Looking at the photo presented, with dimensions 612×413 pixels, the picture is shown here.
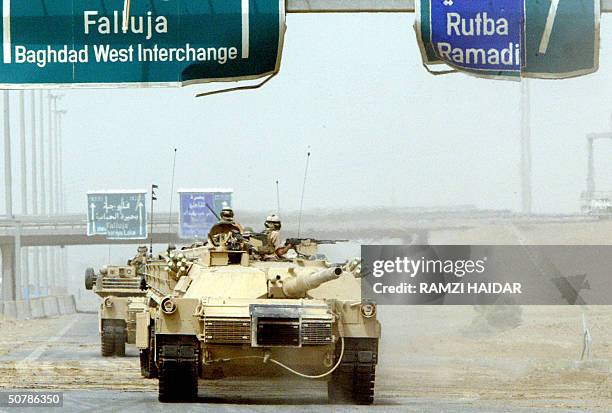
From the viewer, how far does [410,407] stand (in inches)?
732

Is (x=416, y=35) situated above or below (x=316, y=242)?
above

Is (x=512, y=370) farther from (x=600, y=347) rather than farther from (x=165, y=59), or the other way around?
(x=165, y=59)

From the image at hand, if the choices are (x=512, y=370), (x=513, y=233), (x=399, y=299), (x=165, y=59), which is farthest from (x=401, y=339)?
(x=165, y=59)

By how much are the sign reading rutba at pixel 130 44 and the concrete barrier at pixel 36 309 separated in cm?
5463

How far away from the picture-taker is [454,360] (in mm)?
30594

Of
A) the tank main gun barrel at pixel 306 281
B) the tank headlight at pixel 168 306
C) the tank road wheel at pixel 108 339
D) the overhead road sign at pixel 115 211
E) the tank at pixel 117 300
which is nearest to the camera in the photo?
the tank main gun barrel at pixel 306 281

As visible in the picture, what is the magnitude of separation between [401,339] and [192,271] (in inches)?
627

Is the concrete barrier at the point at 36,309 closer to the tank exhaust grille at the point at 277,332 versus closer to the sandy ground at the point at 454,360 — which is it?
the sandy ground at the point at 454,360

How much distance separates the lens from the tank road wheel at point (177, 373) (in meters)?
18.8


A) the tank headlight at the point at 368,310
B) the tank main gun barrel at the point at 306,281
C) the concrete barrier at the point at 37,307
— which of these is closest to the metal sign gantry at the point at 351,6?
the tank main gun barrel at the point at 306,281

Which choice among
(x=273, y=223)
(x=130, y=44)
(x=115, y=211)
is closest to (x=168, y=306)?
(x=273, y=223)

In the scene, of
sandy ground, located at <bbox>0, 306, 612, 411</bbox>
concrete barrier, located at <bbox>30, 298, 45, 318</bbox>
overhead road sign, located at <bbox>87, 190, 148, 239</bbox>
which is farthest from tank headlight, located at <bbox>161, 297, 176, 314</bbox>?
concrete barrier, located at <bbox>30, 298, 45, 318</bbox>

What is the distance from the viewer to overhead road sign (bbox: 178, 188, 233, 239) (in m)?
56.3

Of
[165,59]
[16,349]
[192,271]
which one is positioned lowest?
[16,349]
